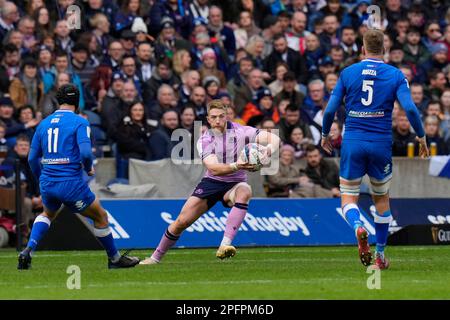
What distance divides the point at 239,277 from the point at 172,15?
1203 cm

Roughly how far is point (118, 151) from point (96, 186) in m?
1.42

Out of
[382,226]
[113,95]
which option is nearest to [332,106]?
[382,226]

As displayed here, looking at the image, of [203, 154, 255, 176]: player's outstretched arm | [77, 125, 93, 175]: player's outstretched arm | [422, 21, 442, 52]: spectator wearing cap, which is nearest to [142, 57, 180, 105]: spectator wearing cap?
[422, 21, 442, 52]: spectator wearing cap

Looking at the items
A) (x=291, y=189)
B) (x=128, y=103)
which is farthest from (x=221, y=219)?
(x=128, y=103)

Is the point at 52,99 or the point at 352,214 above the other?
the point at 52,99

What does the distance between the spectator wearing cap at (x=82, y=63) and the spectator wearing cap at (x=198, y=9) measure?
290 cm

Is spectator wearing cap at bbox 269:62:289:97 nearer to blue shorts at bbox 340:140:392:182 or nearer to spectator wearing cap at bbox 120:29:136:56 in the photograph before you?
spectator wearing cap at bbox 120:29:136:56

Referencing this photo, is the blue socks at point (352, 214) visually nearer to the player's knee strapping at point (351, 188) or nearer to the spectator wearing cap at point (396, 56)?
the player's knee strapping at point (351, 188)

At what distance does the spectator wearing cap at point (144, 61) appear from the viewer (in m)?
22.8

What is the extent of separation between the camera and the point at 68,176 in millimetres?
14422

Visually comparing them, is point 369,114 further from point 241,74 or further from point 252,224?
point 241,74

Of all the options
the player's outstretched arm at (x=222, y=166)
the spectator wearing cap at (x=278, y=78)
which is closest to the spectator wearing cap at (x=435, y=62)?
the spectator wearing cap at (x=278, y=78)

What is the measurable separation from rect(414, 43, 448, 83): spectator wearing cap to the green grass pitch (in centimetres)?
819

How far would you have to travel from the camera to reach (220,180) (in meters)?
15.2
